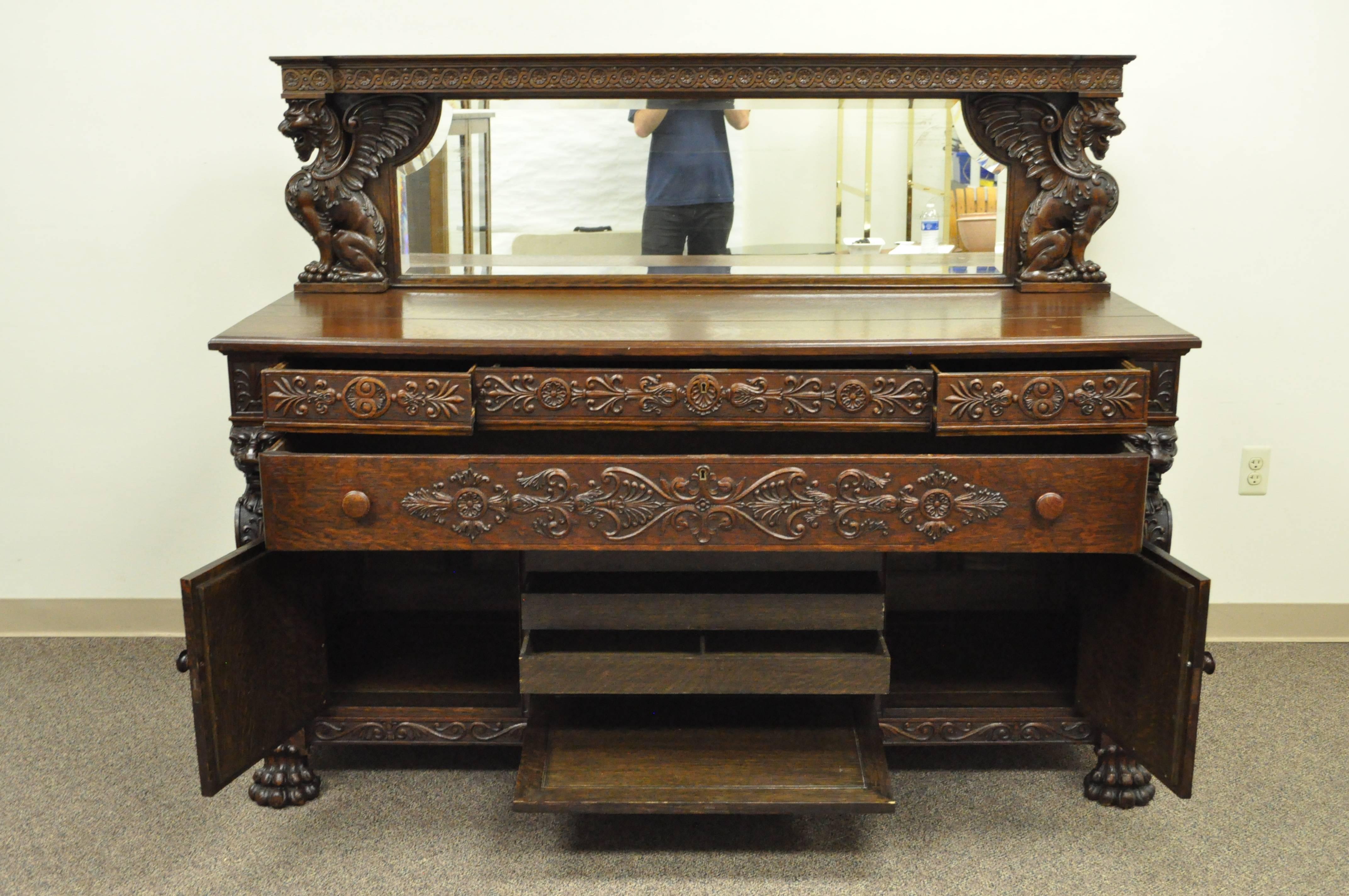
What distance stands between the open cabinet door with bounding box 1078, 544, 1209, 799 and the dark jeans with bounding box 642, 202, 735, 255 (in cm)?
85

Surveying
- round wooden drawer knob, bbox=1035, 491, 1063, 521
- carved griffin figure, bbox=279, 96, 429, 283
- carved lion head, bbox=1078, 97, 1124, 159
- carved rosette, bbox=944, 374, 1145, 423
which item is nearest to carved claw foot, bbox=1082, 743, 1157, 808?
round wooden drawer knob, bbox=1035, 491, 1063, 521

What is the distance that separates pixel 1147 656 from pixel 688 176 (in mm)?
1104

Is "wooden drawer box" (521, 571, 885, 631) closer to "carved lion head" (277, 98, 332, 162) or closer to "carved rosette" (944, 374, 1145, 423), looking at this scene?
"carved rosette" (944, 374, 1145, 423)

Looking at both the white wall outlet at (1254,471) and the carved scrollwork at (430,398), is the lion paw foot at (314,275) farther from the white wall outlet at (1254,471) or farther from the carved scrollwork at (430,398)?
the white wall outlet at (1254,471)

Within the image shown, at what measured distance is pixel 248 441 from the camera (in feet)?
5.62

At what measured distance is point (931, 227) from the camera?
6.92 feet

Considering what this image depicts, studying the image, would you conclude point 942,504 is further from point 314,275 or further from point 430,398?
point 314,275

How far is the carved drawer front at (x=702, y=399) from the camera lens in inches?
63.6

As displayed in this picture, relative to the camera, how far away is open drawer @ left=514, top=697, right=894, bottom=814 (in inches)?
66.8

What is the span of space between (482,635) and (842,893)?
2.59 feet

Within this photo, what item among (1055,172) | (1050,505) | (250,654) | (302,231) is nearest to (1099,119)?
(1055,172)

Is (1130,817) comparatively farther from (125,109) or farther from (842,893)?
→ (125,109)

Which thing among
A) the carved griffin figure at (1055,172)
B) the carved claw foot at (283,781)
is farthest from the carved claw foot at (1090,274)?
the carved claw foot at (283,781)

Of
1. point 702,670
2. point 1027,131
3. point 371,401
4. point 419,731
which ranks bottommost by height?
point 419,731
